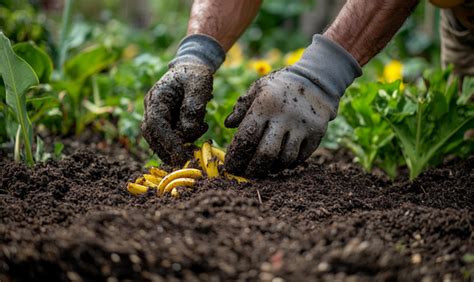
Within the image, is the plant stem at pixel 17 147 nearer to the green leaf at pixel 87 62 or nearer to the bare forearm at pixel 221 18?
the bare forearm at pixel 221 18

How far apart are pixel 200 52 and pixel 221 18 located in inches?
10.6

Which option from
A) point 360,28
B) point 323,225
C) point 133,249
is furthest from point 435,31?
point 133,249

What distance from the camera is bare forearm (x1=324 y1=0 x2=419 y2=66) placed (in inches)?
93.8

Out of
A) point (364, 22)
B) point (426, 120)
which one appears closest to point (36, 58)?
point (364, 22)

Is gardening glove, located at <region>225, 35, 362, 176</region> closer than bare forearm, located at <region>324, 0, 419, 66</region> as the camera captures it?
Yes

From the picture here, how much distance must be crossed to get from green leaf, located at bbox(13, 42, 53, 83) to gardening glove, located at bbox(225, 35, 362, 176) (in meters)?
1.27

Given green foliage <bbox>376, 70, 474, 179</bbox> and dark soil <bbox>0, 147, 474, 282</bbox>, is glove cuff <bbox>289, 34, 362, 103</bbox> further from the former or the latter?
green foliage <bbox>376, 70, 474, 179</bbox>

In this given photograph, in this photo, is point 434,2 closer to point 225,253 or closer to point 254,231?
point 254,231

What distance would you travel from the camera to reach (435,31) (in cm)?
762

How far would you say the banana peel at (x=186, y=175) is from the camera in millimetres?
2205

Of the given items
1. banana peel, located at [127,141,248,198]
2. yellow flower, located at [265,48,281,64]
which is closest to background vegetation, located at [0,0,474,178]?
yellow flower, located at [265,48,281,64]

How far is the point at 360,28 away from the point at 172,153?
0.91 m

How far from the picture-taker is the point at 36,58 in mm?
3162

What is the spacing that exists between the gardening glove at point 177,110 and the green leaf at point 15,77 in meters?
0.49
